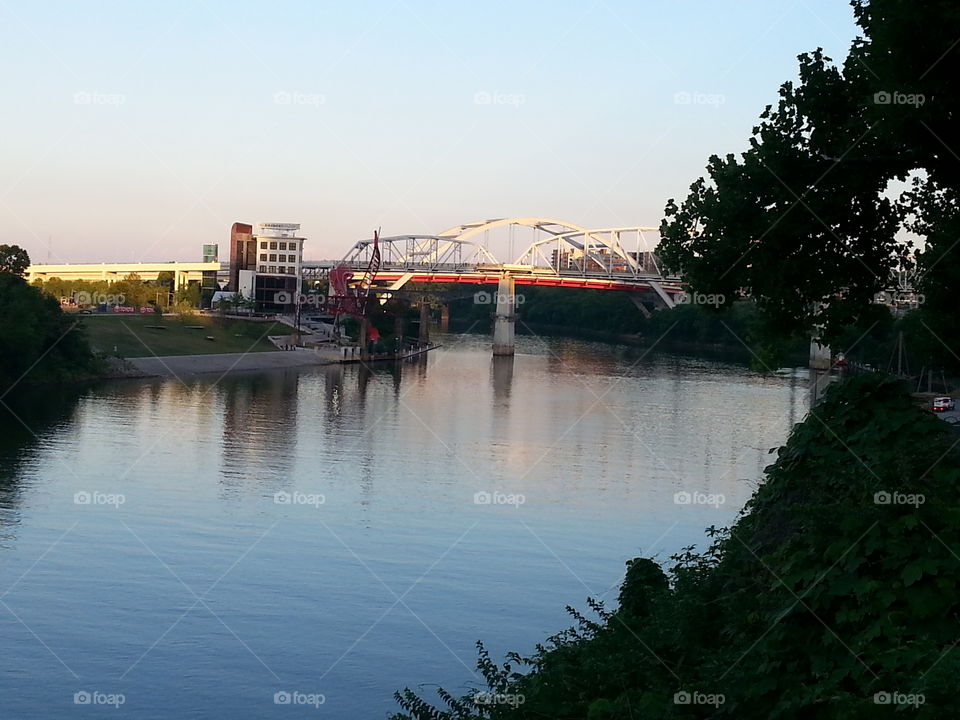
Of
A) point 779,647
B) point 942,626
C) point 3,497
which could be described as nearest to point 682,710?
point 779,647

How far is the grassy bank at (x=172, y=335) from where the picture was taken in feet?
241

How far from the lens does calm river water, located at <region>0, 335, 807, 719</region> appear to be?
1753 centimetres

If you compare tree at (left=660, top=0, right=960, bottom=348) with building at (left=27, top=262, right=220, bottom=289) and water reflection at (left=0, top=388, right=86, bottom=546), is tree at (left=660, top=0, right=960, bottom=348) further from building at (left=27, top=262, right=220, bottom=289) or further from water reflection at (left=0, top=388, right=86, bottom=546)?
building at (left=27, top=262, right=220, bottom=289)

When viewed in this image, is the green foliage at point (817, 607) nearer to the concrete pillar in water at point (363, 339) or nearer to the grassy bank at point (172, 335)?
the grassy bank at point (172, 335)

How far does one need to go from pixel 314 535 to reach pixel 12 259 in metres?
50.7

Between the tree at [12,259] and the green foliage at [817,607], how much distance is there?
6304 centimetres

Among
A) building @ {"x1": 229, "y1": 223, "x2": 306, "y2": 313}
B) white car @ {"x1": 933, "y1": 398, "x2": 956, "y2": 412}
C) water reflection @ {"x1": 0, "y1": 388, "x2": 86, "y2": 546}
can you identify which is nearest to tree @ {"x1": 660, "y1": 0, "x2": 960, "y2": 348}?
water reflection @ {"x1": 0, "y1": 388, "x2": 86, "y2": 546}

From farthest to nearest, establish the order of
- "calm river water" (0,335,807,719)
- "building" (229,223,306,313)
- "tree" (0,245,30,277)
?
"building" (229,223,306,313)
"tree" (0,245,30,277)
"calm river water" (0,335,807,719)

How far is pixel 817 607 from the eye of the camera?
29.5 ft

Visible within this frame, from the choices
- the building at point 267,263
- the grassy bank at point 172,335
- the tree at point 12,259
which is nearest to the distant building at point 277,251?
the building at point 267,263

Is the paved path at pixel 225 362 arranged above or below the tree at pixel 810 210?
below

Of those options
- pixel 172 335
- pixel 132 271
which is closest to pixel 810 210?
pixel 172 335

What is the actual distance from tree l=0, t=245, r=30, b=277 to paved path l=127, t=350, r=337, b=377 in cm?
878

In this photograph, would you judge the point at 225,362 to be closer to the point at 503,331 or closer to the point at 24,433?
the point at 503,331
